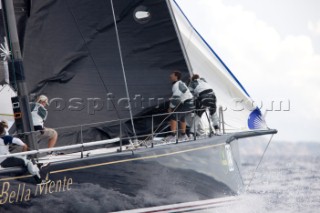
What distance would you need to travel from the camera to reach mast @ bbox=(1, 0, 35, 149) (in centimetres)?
1695

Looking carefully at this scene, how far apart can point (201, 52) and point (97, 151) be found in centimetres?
307

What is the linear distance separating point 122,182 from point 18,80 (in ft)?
8.31

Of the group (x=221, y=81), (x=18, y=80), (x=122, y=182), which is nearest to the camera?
(x=122, y=182)

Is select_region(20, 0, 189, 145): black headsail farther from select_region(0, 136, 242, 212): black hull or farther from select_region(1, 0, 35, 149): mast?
select_region(0, 136, 242, 212): black hull

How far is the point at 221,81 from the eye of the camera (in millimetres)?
19156

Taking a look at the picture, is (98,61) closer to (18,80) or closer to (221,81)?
(18,80)

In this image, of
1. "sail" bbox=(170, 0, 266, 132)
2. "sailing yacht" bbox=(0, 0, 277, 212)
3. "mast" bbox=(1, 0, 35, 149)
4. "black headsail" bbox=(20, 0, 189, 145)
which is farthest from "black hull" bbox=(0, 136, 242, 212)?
"black headsail" bbox=(20, 0, 189, 145)

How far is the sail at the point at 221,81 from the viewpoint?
18.9m

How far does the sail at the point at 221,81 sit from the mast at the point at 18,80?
3.53 metres

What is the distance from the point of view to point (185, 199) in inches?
681

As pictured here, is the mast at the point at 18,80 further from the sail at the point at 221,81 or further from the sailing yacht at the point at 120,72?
the sail at the point at 221,81

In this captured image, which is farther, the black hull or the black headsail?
the black headsail

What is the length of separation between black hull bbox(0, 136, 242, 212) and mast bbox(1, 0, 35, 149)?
848mm

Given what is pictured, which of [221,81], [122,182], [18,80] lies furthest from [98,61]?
[122,182]
